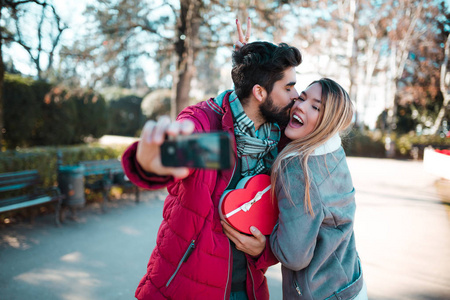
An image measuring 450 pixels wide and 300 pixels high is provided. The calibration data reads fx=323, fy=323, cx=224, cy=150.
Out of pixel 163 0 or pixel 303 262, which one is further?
pixel 163 0

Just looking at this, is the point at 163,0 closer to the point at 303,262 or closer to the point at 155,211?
the point at 155,211

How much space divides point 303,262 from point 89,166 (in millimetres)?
6431

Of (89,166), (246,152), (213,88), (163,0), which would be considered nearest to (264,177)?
(246,152)

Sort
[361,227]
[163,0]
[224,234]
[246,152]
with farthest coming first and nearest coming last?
[163,0] < [361,227] < [246,152] < [224,234]

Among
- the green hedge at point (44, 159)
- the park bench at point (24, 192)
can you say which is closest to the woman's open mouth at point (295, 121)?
the park bench at point (24, 192)

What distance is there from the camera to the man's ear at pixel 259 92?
1.89 metres

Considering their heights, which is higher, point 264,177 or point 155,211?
point 264,177

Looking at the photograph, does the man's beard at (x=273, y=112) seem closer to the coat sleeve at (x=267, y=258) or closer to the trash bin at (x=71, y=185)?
the coat sleeve at (x=267, y=258)

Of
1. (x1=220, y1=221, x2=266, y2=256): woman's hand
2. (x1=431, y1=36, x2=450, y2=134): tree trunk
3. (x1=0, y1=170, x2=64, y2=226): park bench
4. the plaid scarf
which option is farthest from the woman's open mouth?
(x1=431, y1=36, x2=450, y2=134): tree trunk

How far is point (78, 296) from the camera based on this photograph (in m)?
3.52

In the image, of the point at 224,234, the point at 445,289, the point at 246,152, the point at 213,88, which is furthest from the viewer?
the point at 213,88

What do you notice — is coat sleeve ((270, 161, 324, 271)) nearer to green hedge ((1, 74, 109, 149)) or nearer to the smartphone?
the smartphone

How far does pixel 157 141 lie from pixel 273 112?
1.02m

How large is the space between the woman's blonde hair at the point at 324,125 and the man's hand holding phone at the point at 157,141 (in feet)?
2.28
